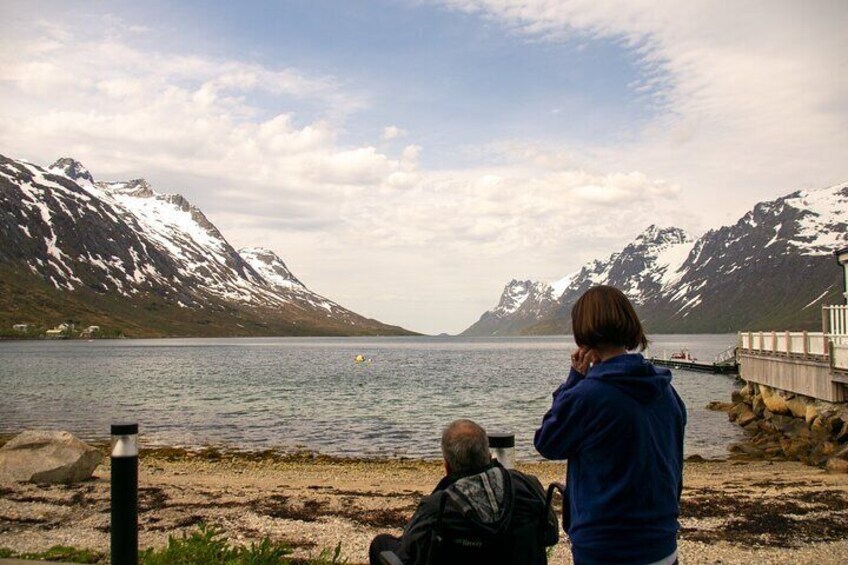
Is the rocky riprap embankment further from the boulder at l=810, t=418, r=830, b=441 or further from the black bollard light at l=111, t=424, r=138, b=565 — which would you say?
the black bollard light at l=111, t=424, r=138, b=565

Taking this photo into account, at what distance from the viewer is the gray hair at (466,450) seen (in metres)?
4.73

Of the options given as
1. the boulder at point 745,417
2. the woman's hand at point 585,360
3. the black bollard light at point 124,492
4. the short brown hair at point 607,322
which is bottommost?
the boulder at point 745,417

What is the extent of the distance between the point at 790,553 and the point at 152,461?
21863mm

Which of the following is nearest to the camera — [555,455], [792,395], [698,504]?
[555,455]

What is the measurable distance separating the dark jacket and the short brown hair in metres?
1.07

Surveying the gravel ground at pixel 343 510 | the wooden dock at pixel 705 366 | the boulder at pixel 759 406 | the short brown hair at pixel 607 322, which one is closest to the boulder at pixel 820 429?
the gravel ground at pixel 343 510

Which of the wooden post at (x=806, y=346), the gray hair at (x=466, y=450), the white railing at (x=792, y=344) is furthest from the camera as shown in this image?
the wooden post at (x=806, y=346)

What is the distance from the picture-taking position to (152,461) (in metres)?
26.8

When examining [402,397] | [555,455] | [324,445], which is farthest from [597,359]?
[402,397]

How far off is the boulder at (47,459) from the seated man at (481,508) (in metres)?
15.7

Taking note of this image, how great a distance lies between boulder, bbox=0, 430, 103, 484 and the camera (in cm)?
1738

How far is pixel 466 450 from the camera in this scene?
4.73 m

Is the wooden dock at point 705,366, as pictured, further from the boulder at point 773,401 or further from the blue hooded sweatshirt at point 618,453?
the blue hooded sweatshirt at point 618,453

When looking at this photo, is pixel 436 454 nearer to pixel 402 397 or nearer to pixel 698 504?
pixel 698 504
